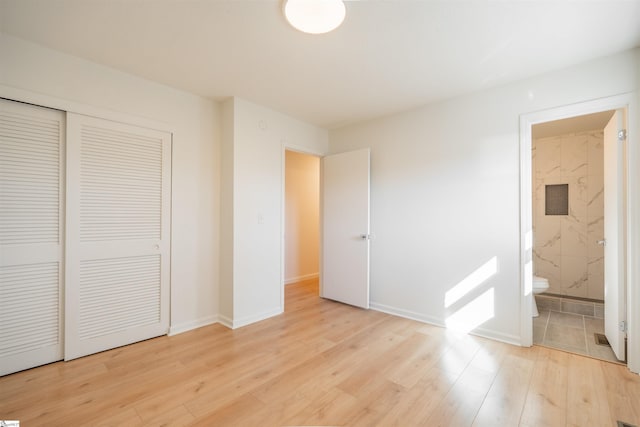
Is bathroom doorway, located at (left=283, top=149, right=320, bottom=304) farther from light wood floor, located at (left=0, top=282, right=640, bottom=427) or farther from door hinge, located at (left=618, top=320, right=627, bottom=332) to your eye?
door hinge, located at (left=618, top=320, right=627, bottom=332)

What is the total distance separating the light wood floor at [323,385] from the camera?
164 centimetres

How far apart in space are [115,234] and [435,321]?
329cm

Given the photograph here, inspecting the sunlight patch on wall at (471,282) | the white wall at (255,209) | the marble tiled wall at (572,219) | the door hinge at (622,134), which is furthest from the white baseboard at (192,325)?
the marble tiled wall at (572,219)

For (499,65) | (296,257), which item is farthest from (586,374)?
(296,257)

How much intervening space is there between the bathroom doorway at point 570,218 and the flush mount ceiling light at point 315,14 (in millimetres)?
2961

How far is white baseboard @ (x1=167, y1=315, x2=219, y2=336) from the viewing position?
2793mm

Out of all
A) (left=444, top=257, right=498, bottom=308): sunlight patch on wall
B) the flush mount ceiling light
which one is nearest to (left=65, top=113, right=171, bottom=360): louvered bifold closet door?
the flush mount ceiling light

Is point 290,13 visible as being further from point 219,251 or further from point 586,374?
point 586,374

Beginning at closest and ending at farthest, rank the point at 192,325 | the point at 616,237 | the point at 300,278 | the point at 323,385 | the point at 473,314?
1. the point at 323,385
2. the point at 616,237
3. the point at 473,314
4. the point at 192,325
5. the point at 300,278

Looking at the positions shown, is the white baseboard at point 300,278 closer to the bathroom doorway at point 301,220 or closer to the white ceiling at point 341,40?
the bathroom doorway at point 301,220

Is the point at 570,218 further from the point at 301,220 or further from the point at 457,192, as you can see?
the point at 301,220

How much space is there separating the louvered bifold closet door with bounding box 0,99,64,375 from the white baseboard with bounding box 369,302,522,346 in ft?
10.3

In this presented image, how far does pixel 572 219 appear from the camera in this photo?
3.86m

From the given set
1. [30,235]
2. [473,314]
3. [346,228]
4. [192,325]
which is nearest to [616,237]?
[473,314]
